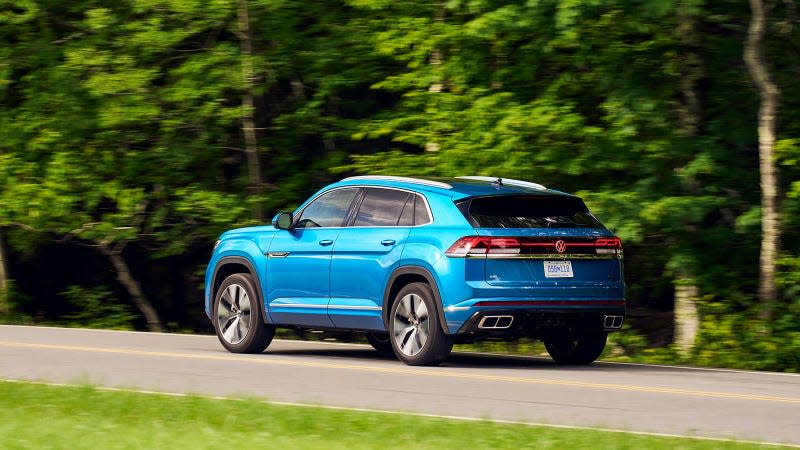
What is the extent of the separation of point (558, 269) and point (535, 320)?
500mm

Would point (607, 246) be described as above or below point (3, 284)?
above

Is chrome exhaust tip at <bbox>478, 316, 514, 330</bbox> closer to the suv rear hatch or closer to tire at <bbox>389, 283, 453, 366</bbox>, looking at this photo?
the suv rear hatch

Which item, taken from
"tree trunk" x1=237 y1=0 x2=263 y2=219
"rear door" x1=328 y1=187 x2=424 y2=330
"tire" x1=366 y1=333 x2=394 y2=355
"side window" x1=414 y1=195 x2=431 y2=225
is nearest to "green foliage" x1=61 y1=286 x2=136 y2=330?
"tree trunk" x1=237 y1=0 x2=263 y2=219

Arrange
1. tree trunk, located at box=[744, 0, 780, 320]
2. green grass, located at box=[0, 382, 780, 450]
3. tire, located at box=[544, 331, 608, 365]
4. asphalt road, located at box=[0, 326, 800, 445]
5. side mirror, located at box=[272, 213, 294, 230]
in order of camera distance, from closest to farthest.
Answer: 1. green grass, located at box=[0, 382, 780, 450]
2. asphalt road, located at box=[0, 326, 800, 445]
3. tire, located at box=[544, 331, 608, 365]
4. side mirror, located at box=[272, 213, 294, 230]
5. tree trunk, located at box=[744, 0, 780, 320]

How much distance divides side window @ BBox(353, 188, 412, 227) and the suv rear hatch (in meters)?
0.88

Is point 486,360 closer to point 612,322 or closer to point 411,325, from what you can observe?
point 411,325

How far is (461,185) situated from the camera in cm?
1451

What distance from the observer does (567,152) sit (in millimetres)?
20156

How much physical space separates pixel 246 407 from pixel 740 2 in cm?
1217

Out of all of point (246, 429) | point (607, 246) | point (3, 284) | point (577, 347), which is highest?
point (246, 429)

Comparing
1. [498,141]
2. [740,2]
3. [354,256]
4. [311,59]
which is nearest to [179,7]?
[311,59]

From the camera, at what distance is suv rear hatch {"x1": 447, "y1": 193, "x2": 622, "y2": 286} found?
1372 cm

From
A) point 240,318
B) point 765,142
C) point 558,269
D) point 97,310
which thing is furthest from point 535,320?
point 97,310

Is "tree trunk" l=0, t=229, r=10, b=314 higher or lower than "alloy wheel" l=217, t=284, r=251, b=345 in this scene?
lower
